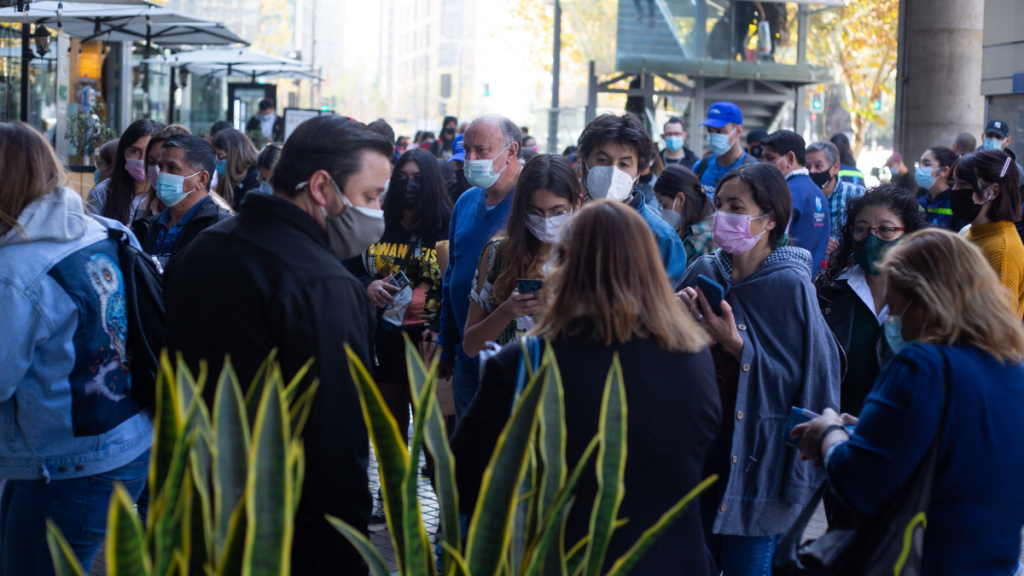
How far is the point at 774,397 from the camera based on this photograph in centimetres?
307

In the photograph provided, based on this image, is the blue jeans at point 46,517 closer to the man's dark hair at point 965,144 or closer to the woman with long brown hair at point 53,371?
the woman with long brown hair at point 53,371

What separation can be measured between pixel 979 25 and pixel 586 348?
11.7 metres

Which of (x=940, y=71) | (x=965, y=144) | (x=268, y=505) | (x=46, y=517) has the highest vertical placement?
(x=940, y=71)

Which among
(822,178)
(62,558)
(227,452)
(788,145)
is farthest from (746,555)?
(822,178)

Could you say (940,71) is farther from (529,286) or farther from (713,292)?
(529,286)

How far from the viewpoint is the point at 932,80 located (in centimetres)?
1170

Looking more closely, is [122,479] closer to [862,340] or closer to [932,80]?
[862,340]

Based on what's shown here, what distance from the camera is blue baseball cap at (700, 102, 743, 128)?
7180 mm

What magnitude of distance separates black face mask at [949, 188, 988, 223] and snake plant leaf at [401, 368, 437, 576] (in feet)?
→ 13.6

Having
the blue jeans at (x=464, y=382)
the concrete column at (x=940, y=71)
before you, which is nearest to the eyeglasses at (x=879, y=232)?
the blue jeans at (x=464, y=382)

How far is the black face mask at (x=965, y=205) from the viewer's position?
16.0 ft

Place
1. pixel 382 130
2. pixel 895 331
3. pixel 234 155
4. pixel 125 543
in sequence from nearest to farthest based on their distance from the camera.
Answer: pixel 125 543 → pixel 895 331 → pixel 382 130 → pixel 234 155

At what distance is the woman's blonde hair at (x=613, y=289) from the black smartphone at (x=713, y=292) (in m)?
0.79

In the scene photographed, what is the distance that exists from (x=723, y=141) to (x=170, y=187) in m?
4.34
